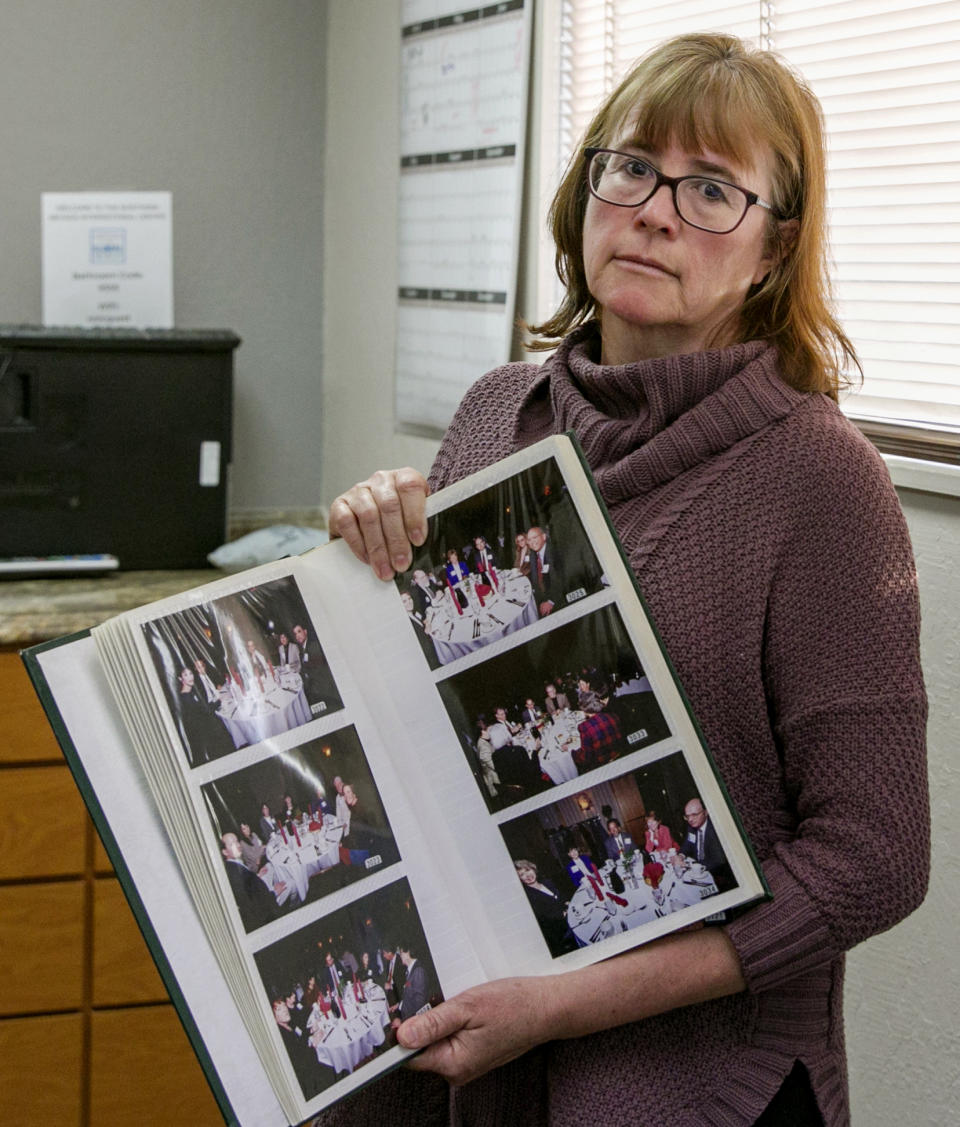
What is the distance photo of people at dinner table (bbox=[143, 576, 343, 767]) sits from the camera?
31.6 inches

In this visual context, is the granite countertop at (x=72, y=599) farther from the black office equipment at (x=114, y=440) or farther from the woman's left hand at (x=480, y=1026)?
the woman's left hand at (x=480, y=1026)

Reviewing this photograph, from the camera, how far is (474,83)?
2.09m

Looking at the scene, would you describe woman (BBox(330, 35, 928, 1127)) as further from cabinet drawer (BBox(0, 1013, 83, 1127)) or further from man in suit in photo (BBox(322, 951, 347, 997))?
cabinet drawer (BBox(0, 1013, 83, 1127))

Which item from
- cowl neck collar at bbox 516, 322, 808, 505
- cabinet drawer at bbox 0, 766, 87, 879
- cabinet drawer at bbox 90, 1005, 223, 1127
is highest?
cowl neck collar at bbox 516, 322, 808, 505

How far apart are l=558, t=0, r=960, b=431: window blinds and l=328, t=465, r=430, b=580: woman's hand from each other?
0.66 metres

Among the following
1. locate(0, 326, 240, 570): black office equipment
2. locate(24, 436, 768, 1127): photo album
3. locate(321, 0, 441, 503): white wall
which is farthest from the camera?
locate(321, 0, 441, 503): white wall

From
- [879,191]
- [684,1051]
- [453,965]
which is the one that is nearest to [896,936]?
[684,1051]

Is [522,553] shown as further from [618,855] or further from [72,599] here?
[72,599]

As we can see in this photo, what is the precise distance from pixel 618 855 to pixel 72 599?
159cm

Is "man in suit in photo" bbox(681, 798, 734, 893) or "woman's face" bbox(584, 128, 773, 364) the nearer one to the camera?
"man in suit in photo" bbox(681, 798, 734, 893)

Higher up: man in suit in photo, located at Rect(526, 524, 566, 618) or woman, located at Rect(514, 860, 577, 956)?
man in suit in photo, located at Rect(526, 524, 566, 618)

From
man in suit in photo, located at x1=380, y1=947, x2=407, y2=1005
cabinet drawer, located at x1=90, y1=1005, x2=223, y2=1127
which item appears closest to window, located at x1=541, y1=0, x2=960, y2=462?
man in suit in photo, located at x1=380, y1=947, x2=407, y2=1005

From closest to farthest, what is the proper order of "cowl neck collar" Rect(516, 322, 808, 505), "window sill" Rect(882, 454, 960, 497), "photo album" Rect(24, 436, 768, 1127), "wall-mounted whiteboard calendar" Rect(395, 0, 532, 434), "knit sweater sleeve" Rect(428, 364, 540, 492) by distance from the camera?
"photo album" Rect(24, 436, 768, 1127) < "cowl neck collar" Rect(516, 322, 808, 505) < "knit sweater sleeve" Rect(428, 364, 540, 492) < "window sill" Rect(882, 454, 960, 497) < "wall-mounted whiteboard calendar" Rect(395, 0, 532, 434)

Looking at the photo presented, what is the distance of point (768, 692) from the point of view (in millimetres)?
882
